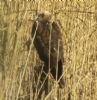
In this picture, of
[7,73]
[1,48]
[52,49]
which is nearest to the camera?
[1,48]

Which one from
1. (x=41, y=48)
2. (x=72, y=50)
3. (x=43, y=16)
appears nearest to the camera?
(x=41, y=48)

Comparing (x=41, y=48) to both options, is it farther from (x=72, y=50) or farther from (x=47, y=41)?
(x=72, y=50)

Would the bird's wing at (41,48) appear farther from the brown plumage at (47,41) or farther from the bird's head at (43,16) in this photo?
the bird's head at (43,16)

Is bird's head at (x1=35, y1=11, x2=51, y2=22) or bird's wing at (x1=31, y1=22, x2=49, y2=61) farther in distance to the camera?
A: bird's head at (x1=35, y1=11, x2=51, y2=22)

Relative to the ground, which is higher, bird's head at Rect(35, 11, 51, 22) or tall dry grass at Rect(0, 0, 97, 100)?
bird's head at Rect(35, 11, 51, 22)

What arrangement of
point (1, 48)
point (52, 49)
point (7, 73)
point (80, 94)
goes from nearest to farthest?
point (1, 48), point (7, 73), point (52, 49), point (80, 94)

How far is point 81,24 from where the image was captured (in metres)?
3.43

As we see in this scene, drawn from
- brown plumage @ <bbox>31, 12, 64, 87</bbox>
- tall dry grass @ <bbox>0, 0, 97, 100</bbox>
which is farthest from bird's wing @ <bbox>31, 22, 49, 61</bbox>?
tall dry grass @ <bbox>0, 0, 97, 100</bbox>

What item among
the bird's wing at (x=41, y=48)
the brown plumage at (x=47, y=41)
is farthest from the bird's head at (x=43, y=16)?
the bird's wing at (x=41, y=48)

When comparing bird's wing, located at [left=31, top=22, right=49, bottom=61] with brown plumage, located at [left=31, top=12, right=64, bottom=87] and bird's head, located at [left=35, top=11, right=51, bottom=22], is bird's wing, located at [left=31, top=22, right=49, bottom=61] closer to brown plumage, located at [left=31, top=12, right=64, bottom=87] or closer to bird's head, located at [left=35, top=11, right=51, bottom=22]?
brown plumage, located at [left=31, top=12, right=64, bottom=87]

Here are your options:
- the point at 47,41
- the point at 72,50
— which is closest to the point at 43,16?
the point at 47,41

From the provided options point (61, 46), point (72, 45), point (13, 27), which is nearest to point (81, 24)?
point (72, 45)

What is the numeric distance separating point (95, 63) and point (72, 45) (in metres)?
0.27

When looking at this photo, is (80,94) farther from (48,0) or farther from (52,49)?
(48,0)
